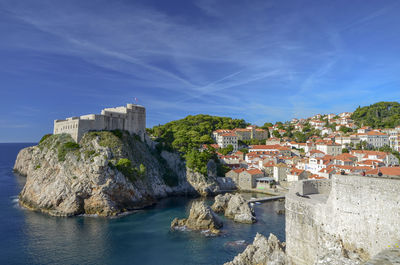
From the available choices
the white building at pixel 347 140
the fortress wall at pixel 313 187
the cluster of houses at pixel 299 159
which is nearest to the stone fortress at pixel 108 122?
the cluster of houses at pixel 299 159

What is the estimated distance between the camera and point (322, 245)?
8.83m

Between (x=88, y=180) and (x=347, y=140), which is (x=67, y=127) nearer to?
(x=88, y=180)

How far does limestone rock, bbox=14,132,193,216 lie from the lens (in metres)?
29.2

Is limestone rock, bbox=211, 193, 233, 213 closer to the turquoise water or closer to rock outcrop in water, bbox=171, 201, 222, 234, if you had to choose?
the turquoise water

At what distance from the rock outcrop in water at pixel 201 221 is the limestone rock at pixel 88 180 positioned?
8870mm

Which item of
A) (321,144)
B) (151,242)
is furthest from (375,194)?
(321,144)

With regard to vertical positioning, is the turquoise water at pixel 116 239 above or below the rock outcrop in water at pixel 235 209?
below

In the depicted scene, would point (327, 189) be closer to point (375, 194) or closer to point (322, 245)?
point (322, 245)

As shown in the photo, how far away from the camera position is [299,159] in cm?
5119

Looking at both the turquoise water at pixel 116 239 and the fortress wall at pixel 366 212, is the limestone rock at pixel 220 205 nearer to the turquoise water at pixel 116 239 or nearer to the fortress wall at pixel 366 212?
the turquoise water at pixel 116 239

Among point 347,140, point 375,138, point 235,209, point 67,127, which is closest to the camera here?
point 235,209

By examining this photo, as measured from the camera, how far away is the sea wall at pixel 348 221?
283 inches

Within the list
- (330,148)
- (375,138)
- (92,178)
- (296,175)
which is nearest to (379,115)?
(375,138)

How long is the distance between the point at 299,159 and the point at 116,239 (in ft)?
132
